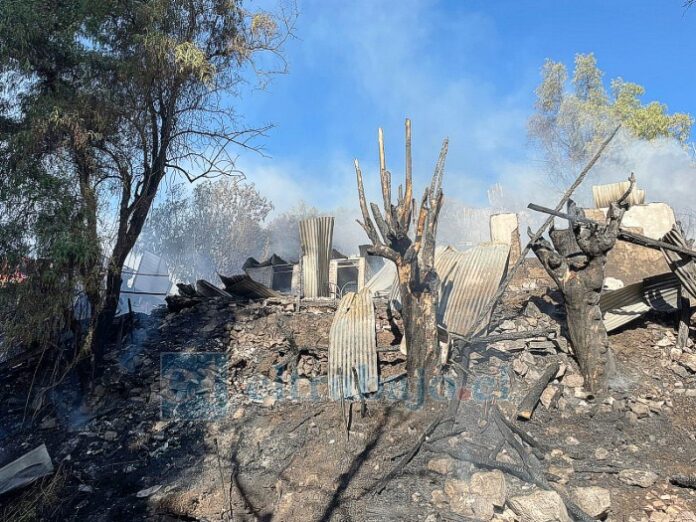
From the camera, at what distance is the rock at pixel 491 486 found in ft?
14.8

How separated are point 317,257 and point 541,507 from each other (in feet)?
22.1

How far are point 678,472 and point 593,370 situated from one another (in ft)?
5.24

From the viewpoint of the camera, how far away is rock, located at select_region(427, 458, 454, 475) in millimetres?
5082

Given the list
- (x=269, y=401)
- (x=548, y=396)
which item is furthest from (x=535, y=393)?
(x=269, y=401)

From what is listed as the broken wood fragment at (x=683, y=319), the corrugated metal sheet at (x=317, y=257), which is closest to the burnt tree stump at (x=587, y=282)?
the broken wood fragment at (x=683, y=319)

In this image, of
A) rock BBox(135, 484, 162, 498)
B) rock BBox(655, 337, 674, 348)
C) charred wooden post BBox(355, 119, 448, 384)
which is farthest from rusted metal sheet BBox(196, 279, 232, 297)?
rock BBox(655, 337, 674, 348)

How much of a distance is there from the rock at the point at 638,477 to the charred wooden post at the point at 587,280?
4.79ft

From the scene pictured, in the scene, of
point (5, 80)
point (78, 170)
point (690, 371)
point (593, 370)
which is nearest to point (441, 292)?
point (593, 370)

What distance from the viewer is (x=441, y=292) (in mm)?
8242

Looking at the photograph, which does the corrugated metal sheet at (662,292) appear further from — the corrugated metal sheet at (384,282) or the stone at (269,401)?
the stone at (269,401)

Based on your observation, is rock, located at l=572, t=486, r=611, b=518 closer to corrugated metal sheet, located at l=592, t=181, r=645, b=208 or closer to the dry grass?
the dry grass

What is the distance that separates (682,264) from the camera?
6.71 m

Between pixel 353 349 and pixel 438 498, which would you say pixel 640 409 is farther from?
pixel 353 349

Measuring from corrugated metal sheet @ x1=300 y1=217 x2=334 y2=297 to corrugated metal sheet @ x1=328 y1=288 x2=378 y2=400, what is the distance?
7.59 ft
